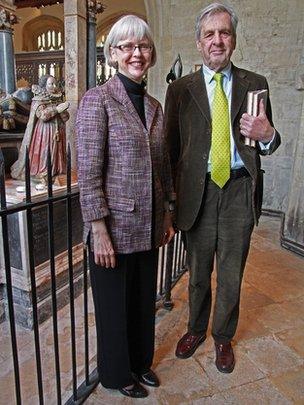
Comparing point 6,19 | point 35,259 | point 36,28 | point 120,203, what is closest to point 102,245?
point 120,203

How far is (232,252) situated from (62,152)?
1990 mm

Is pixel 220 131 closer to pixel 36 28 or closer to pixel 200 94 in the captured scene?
pixel 200 94

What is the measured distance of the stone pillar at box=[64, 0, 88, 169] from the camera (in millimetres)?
3541

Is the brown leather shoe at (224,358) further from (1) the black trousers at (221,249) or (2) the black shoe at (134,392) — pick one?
(2) the black shoe at (134,392)

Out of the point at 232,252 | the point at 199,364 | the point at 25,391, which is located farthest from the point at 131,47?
the point at 25,391

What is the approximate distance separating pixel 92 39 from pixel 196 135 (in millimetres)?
3029

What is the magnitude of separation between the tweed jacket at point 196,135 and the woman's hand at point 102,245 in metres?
0.54

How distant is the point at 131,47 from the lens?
1.13m

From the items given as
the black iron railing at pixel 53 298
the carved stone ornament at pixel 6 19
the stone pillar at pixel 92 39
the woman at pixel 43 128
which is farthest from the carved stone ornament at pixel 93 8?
the black iron railing at pixel 53 298

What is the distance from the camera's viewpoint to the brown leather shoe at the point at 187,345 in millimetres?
1847

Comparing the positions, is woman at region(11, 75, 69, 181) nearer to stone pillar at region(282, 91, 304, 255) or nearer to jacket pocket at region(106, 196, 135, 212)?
jacket pocket at region(106, 196, 135, 212)

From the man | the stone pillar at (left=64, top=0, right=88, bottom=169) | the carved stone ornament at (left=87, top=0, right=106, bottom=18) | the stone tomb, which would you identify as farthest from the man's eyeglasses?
the carved stone ornament at (left=87, top=0, right=106, bottom=18)

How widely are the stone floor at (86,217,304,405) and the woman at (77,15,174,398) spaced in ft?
1.16

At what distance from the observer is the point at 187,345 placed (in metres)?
1.87
